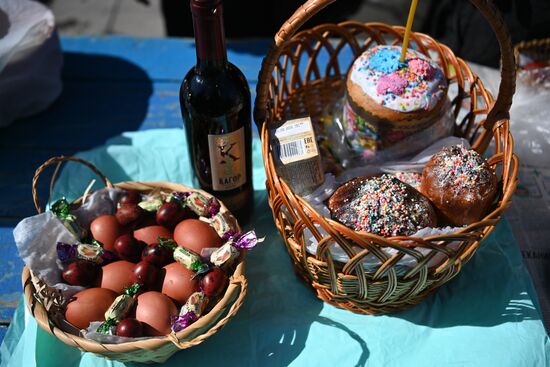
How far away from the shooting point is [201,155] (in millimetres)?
892

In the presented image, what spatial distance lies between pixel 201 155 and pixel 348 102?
0.31 m

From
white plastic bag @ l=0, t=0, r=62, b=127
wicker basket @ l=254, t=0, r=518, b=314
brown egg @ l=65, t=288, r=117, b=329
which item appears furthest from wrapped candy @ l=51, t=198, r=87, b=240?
white plastic bag @ l=0, t=0, r=62, b=127

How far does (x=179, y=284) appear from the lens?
0.78 meters

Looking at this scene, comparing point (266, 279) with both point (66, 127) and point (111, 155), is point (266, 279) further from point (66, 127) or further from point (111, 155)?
point (66, 127)

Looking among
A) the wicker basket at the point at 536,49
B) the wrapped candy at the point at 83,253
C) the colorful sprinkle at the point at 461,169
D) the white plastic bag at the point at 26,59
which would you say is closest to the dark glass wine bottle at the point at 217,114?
the wrapped candy at the point at 83,253

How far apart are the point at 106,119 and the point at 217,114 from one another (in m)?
0.55

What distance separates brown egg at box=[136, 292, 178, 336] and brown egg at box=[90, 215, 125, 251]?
0.47 feet

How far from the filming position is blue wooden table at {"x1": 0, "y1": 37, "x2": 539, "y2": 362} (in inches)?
34.6

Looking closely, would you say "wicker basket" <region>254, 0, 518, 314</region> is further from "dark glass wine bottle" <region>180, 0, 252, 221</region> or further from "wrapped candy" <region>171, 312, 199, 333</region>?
"wrapped candy" <region>171, 312, 199, 333</region>

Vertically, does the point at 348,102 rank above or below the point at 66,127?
above

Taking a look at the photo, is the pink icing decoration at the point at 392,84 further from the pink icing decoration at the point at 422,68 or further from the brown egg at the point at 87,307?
the brown egg at the point at 87,307

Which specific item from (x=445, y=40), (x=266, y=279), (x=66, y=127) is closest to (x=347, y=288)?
(x=266, y=279)

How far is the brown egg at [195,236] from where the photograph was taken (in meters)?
0.83

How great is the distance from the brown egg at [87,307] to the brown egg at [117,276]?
24 mm
